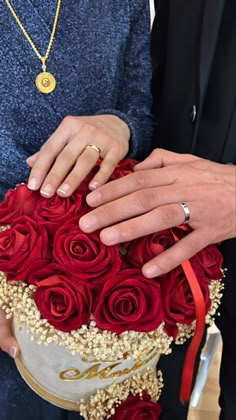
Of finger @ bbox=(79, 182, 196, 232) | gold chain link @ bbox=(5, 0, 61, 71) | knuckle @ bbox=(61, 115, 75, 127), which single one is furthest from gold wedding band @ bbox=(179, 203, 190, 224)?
gold chain link @ bbox=(5, 0, 61, 71)

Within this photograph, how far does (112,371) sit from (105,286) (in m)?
0.14

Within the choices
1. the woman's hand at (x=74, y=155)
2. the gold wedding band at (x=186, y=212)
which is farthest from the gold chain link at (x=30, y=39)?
the gold wedding band at (x=186, y=212)

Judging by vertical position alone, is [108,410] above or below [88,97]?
below

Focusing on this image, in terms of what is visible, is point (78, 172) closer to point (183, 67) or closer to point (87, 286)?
point (87, 286)

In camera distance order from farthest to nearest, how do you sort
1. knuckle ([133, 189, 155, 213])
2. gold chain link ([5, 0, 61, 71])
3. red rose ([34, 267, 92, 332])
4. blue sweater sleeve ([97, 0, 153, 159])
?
blue sweater sleeve ([97, 0, 153, 159])
gold chain link ([5, 0, 61, 71])
knuckle ([133, 189, 155, 213])
red rose ([34, 267, 92, 332])

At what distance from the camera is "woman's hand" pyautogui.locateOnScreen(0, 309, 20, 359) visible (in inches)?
29.2

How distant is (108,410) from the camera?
0.74 m

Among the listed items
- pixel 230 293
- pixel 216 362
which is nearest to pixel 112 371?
pixel 230 293

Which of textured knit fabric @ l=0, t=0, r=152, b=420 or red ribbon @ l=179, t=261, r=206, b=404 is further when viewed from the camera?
textured knit fabric @ l=0, t=0, r=152, b=420

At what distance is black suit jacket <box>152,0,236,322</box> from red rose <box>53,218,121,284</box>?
41 cm

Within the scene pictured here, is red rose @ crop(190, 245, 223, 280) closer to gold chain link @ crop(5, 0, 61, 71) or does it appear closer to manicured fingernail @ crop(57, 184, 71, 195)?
manicured fingernail @ crop(57, 184, 71, 195)

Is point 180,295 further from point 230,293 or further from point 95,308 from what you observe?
point 230,293

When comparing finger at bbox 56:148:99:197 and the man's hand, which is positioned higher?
finger at bbox 56:148:99:197

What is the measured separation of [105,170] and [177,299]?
0.73ft
